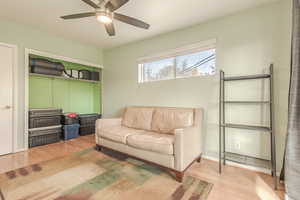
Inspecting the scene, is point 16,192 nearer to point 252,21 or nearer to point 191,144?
point 191,144

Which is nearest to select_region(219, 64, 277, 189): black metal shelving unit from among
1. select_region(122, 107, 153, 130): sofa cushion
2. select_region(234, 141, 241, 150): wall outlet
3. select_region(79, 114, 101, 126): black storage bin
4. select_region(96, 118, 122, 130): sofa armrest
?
select_region(234, 141, 241, 150): wall outlet

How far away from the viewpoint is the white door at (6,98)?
2.57 meters

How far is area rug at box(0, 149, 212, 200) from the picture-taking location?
1.50 meters

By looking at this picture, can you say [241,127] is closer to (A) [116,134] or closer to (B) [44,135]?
(A) [116,134]

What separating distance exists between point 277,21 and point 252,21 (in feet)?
0.96

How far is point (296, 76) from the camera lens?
4.84 feet

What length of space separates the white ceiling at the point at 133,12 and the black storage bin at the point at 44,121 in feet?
6.07

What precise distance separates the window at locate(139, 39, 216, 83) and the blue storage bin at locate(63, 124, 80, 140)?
199 cm

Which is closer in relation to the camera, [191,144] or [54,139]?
[191,144]

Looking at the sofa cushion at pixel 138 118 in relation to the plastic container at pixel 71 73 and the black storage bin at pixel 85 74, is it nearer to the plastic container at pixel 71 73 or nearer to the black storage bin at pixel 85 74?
the black storage bin at pixel 85 74

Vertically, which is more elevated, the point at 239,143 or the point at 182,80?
the point at 182,80

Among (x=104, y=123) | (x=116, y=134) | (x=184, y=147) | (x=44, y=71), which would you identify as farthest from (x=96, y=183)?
(x=44, y=71)

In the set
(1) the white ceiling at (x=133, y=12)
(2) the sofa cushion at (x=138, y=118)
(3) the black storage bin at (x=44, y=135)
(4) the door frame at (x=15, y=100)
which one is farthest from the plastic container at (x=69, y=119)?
(1) the white ceiling at (x=133, y=12)

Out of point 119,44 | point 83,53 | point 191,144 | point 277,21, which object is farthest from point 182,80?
point 83,53
